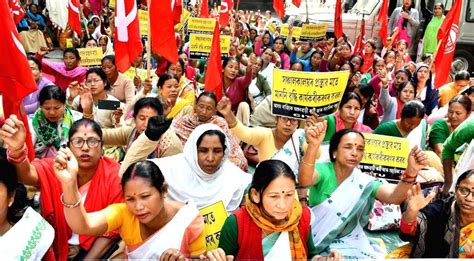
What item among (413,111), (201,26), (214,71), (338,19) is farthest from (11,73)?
(338,19)

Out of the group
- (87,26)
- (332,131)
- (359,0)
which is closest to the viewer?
(332,131)

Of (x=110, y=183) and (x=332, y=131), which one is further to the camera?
(x=332, y=131)

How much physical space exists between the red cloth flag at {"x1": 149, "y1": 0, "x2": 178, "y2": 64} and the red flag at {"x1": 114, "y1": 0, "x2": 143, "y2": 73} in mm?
161

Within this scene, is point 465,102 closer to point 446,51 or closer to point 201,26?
point 446,51

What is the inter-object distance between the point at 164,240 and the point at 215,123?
1929 millimetres

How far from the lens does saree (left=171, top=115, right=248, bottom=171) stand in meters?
4.02

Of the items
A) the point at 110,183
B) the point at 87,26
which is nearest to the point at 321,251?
the point at 110,183

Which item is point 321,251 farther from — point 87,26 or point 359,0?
point 359,0

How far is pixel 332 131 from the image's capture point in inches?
151

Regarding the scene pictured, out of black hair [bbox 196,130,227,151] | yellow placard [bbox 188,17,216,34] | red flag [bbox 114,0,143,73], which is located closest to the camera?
black hair [bbox 196,130,227,151]

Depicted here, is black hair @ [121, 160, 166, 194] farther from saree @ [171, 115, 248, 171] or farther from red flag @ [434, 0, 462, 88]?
red flag @ [434, 0, 462, 88]

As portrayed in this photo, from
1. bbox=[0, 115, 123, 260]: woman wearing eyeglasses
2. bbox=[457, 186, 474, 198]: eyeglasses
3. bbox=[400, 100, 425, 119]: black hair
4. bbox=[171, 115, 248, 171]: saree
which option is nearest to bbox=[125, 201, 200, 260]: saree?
bbox=[0, 115, 123, 260]: woman wearing eyeglasses

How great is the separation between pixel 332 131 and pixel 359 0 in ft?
37.1

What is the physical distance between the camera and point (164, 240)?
2.16 meters
